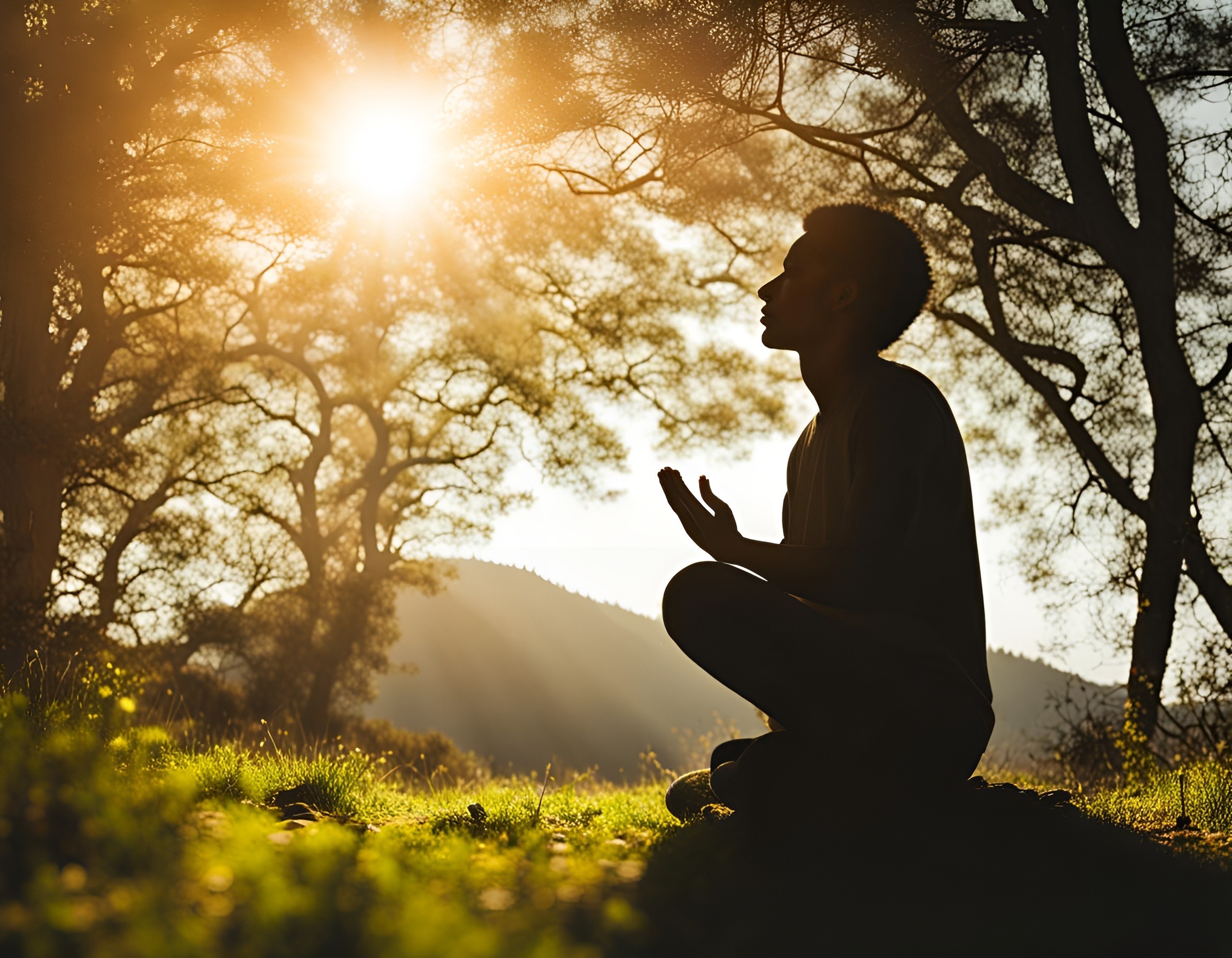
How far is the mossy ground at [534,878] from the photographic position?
171 cm

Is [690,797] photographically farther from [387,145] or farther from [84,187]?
[387,145]

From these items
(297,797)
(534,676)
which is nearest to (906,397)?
(297,797)

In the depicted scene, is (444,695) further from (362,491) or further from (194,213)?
(194,213)

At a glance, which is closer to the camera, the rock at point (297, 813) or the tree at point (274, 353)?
the rock at point (297, 813)

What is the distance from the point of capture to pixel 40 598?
8086 mm

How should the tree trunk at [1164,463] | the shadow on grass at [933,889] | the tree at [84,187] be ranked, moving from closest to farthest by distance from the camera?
the shadow on grass at [933,889] → the tree trunk at [1164,463] → the tree at [84,187]

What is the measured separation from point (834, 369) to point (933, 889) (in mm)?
1756

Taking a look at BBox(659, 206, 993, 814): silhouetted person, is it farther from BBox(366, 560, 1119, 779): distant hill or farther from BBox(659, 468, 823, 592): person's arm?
BBox(366, 560, 1119, 779): distant hill

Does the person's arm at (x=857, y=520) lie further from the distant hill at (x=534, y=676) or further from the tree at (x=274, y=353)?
the distant hill at (x=534, y=676)

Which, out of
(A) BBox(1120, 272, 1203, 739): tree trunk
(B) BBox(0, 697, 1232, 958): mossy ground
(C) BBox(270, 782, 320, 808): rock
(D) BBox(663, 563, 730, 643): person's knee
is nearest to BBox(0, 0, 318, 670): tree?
(C) BBox(270, 782, 320, 808): rock

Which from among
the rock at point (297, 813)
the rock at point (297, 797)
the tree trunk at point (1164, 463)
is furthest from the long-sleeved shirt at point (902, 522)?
the tree trunk at point (1164, 463)

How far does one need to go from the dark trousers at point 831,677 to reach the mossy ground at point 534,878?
0.20 m

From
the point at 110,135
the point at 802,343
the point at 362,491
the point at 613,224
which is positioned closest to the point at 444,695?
the point at 362,491

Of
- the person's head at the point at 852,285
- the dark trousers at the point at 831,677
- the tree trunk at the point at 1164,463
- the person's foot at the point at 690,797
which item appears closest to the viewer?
the dark trousers at the point at 831,677
